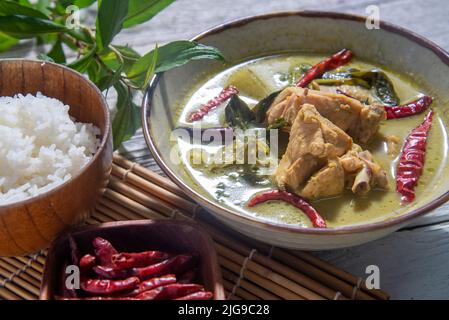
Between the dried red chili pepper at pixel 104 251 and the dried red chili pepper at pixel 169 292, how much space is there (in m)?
0.20

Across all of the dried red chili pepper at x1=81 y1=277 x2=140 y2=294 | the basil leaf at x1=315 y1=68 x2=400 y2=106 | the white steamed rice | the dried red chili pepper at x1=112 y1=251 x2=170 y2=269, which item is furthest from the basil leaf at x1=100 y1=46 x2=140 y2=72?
the dried red chili pepper at x1=81 y1=277 x2=140 y2=294

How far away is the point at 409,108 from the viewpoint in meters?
2.84

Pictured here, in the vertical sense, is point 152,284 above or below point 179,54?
below

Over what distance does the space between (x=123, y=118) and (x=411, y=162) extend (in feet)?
4.46

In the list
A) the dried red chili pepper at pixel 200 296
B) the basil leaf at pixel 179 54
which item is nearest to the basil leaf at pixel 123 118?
the basil leaf at pixel 179 54

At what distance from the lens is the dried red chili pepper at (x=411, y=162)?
2457mm

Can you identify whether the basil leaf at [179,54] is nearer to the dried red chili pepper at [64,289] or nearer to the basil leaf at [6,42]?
the dried red chili pepper at [64,289]

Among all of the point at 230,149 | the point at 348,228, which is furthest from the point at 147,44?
the point at 348,228

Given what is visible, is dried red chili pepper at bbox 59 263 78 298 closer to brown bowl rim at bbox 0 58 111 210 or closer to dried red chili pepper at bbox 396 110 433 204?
brown bowl rim at bbox 0 58 111 210

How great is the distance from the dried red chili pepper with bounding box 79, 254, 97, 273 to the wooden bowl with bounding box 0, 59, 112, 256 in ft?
0.60

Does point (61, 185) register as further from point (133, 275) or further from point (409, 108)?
Result: point (409, 108)

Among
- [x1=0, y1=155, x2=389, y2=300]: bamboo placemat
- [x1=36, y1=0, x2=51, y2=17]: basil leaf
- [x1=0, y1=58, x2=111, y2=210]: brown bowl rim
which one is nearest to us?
[x1=0, y1=58, x2=111, y2=210]: brown bowl rim

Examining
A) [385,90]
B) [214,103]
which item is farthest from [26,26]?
[385,90]

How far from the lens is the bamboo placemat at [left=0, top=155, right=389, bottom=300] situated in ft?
7.53
